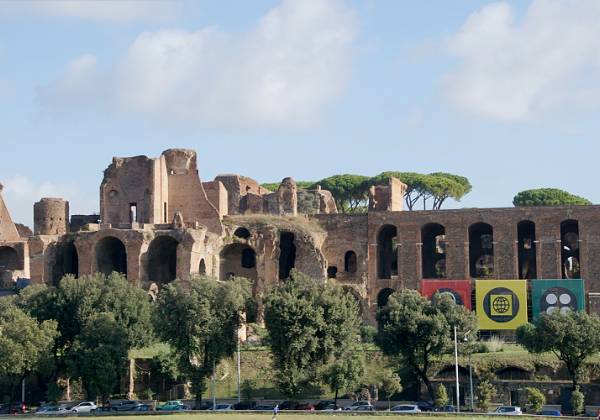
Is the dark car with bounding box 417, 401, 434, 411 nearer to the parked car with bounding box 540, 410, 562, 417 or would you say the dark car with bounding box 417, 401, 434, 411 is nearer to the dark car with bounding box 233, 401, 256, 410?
the parked car with bounding box 540, 410, 562, 417

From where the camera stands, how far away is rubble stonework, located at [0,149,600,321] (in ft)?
254

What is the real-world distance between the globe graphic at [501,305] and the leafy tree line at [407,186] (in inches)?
1175

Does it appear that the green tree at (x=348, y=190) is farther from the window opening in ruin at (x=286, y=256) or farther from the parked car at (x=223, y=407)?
the parked car at (x=223, y=407)

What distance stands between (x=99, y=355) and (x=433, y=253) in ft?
101

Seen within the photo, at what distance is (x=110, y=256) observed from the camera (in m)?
79.8

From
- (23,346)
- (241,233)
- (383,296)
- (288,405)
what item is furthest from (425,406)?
(241,233)

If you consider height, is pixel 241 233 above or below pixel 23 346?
above

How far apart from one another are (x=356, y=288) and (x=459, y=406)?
21900 mm

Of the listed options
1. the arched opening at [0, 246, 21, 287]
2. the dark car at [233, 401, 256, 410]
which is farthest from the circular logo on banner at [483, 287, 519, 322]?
the arched opening at [0, 246, 21, 287]

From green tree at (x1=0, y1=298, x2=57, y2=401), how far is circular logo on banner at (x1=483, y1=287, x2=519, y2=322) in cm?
2464

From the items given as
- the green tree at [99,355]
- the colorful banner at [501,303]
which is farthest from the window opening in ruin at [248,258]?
the green tree at [99,355]

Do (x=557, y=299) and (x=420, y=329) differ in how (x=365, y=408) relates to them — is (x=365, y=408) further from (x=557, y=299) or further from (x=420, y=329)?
(x=557, y=299)

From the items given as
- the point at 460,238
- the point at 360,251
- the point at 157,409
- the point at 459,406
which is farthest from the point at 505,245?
the point at 157,409

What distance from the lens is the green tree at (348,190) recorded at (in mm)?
106312
